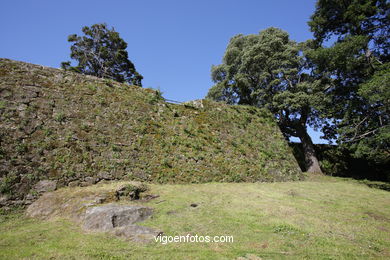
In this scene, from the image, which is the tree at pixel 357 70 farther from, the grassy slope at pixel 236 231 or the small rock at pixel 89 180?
the small rock at pixel 89 180

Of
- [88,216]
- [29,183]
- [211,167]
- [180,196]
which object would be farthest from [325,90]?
[29,183]

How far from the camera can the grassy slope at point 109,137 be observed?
6363 mm

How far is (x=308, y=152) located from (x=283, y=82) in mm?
6181

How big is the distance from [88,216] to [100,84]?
6.54 metres

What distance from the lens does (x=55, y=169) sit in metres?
6.34

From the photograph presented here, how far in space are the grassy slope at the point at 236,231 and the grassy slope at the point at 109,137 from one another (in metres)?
1.65

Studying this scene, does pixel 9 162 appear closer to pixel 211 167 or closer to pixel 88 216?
pixel 88 216

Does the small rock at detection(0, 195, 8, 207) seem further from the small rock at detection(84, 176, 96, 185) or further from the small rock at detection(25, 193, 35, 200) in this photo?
the small rock at detection(84, 176, 96, 185)

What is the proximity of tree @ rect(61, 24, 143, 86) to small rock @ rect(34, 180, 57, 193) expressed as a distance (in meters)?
18.3

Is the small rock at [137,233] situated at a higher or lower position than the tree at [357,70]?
lower

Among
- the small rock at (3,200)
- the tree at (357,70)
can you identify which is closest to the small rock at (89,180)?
the small rock at (3,200)

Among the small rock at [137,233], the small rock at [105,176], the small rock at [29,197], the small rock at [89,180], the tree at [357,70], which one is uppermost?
the tree at [357,70]

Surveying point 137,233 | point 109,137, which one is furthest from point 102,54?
point 137,233

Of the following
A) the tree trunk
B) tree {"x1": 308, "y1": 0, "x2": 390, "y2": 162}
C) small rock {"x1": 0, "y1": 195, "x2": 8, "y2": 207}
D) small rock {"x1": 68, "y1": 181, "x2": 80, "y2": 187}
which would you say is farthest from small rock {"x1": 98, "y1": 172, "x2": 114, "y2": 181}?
the tree trunk
